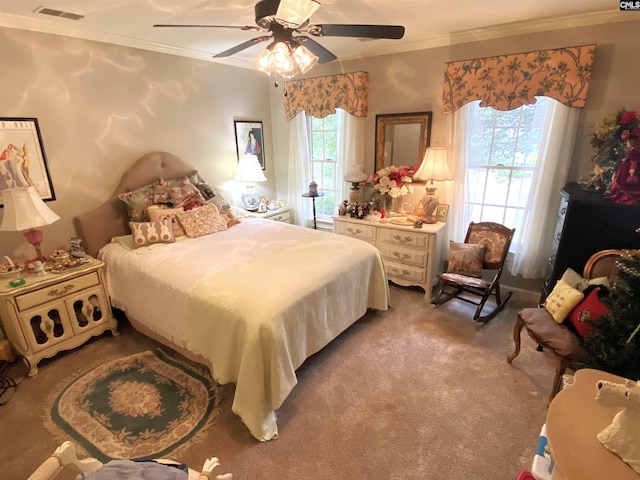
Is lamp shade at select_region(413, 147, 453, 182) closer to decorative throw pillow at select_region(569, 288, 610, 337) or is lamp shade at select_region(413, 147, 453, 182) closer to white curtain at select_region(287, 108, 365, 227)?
white curtain at select_region(287, 108, 365, 227)

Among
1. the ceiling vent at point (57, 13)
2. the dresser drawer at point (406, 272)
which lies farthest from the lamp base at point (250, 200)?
the ceiling vent at point (57, 13)

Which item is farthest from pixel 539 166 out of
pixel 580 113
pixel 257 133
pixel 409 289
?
pixel 257 133

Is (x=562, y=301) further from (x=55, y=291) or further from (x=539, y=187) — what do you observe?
(x=55, y=291)

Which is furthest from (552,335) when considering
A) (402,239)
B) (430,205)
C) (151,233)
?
(151,233)

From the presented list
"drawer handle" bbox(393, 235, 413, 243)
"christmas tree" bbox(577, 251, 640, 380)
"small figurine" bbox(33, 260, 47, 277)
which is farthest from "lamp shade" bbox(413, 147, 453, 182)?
"small figurine" bbox(33, 260, 47, 277)

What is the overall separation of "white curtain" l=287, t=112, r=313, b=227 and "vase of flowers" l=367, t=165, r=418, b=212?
1081 millimetres

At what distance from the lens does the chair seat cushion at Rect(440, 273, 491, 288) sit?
2930mm

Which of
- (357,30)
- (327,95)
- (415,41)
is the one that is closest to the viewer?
(357,30)

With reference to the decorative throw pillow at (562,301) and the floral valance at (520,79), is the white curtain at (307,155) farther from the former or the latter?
the decorative throw pillow at (562,301)

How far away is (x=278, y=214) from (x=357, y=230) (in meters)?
1.19

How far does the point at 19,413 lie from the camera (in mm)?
2115

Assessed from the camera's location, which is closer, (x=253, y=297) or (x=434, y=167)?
(x=253, y=297)

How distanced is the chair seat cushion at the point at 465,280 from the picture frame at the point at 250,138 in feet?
9.47

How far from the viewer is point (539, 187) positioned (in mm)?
2975
